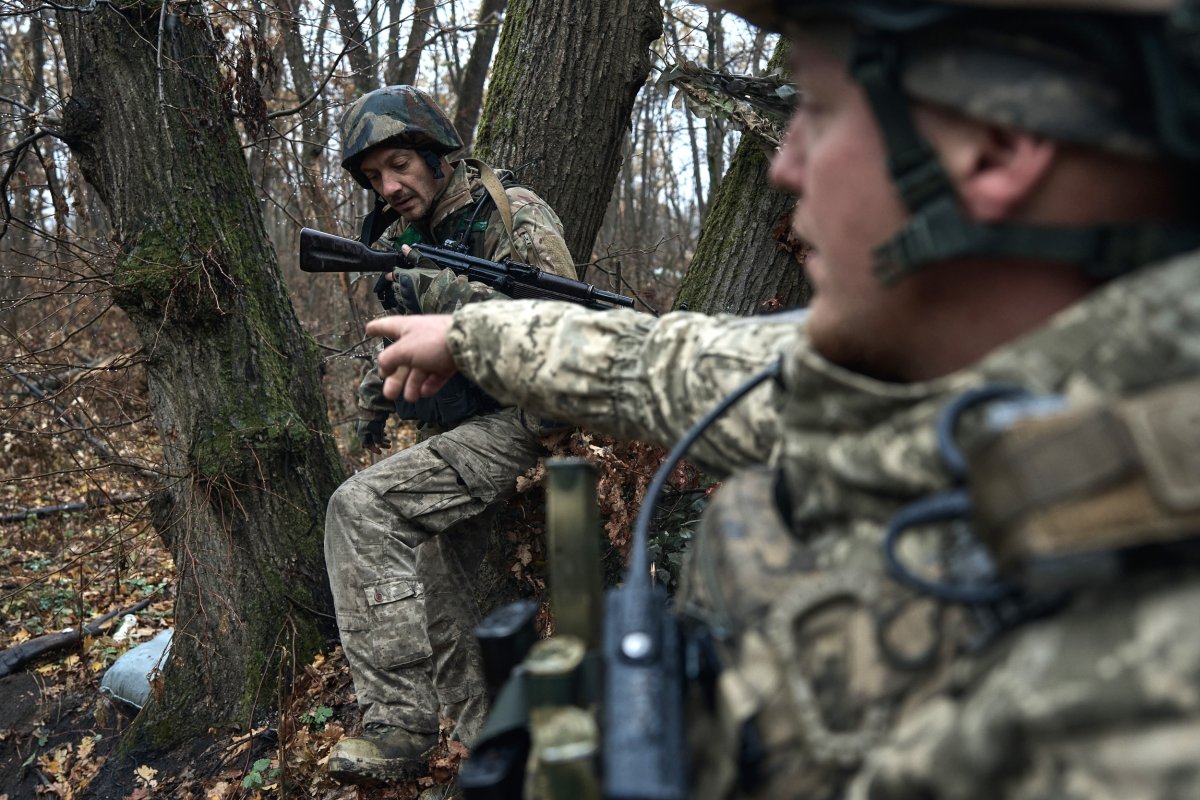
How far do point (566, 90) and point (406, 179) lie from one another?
0.84 m

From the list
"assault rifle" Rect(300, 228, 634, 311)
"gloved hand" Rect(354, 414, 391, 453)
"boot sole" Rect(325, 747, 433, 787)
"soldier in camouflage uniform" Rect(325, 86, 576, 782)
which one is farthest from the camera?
"gloved hand" Rect(354, 414, 391, 453)

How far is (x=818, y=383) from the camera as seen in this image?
1.21m

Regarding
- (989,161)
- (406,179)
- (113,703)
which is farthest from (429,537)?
(989,161)

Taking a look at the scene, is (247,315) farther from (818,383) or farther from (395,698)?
(818,383)

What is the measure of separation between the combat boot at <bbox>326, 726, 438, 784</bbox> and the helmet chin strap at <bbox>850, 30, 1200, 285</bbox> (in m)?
2.98

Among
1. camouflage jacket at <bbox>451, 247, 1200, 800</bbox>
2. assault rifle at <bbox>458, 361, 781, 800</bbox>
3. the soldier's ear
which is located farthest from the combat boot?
the soldier's ear

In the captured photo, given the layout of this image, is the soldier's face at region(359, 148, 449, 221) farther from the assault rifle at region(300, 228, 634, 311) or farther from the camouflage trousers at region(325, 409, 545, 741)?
the camouflage trousers at region(325, 409, 545, 741)

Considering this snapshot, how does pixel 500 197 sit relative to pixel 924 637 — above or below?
above

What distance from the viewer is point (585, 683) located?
122cm

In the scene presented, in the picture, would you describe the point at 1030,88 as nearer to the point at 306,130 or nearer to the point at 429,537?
the point at 429,537

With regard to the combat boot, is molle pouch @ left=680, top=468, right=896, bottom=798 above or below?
above

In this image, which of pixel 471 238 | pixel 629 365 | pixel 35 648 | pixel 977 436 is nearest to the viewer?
pixel 977 436

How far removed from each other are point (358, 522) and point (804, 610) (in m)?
2.85

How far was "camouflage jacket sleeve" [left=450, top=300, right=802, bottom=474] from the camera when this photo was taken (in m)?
1.66
